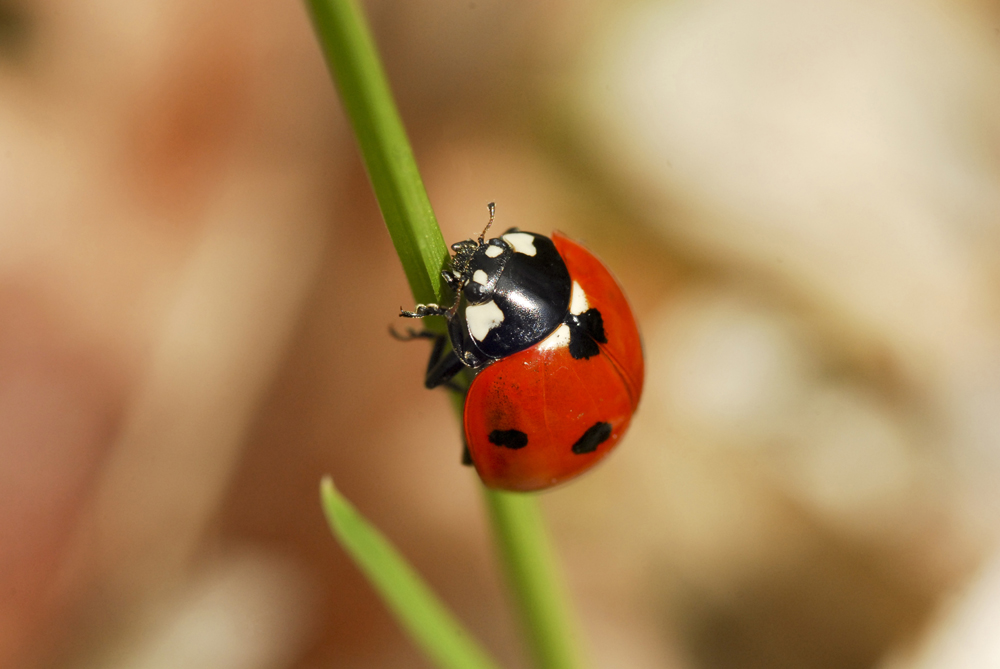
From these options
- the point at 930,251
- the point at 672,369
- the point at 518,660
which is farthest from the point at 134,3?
the point at 930,251

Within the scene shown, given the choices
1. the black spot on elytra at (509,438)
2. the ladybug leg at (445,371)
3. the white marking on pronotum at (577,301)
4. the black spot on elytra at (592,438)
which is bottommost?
the black spot on elytra at (592,438)

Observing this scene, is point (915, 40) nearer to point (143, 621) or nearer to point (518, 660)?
point (518, 660)

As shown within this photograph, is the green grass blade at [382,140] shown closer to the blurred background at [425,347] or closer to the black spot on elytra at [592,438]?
the black spot on elytra at [592,438]

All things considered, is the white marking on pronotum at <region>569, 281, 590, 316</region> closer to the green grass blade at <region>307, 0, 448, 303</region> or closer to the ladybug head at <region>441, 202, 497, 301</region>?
the ladybug head at <region>441, 202, 497, 301</region>

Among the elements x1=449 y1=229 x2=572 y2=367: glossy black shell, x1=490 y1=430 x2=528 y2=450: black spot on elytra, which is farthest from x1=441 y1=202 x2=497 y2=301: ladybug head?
x1=490 y1=430 x2=528 y2=450: black spot on elytra

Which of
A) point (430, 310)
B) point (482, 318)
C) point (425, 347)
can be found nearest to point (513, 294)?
point (482, 318)

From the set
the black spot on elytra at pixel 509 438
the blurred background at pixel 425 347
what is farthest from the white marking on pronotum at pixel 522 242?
the blurred background at pixel 425 347

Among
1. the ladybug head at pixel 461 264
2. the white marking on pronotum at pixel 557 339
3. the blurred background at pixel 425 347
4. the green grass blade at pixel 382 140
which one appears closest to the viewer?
the green grass blade at pixel 382 140
